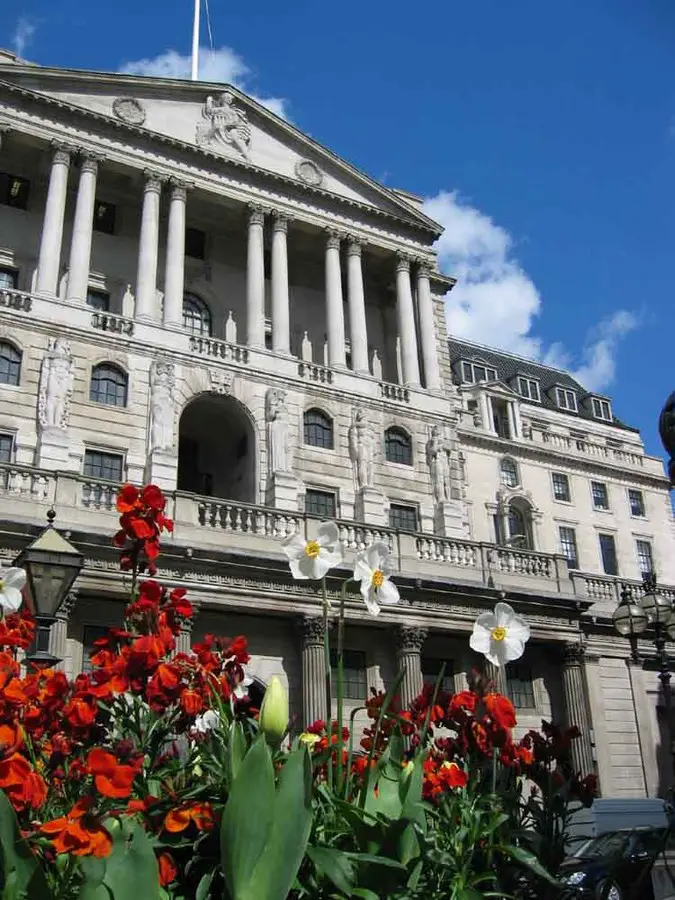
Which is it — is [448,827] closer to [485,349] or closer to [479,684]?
[479,684]

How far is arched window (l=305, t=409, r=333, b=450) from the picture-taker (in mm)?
32938

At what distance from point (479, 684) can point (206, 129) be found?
33572mm

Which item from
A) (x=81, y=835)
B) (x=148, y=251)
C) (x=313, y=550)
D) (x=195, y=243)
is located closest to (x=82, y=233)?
(x=148, y=251)

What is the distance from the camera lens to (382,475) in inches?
1316

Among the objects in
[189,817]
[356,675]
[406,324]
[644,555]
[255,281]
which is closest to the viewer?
[189,817]

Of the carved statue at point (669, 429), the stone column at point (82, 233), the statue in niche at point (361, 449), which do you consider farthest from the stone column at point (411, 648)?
the carved statue at point (669, 429)

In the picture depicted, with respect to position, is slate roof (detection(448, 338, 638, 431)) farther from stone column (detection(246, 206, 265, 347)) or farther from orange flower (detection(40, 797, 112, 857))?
orange flower (detection(40, 797, 112, 857))

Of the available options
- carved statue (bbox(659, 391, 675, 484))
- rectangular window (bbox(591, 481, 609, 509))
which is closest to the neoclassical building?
rectangular window (bbox(591, 481, 609, 509))

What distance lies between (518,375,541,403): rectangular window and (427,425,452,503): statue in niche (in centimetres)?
2382

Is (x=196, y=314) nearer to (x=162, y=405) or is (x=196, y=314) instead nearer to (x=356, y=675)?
(x=162, y=405)

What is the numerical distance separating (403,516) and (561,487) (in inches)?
735

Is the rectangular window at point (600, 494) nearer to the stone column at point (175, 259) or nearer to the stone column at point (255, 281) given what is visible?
the stone column at point (255, 281)

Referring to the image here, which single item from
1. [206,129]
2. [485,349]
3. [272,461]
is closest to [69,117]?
[206,129]

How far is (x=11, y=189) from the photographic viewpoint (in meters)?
33.1
